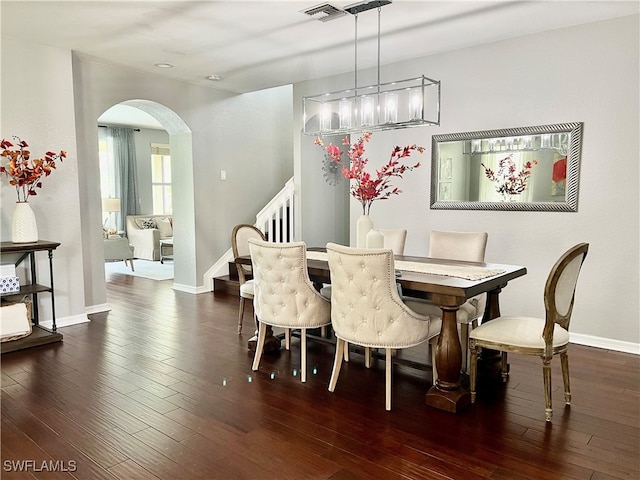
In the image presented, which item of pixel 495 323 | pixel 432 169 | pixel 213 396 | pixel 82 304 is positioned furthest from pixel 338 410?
pixel 82 304

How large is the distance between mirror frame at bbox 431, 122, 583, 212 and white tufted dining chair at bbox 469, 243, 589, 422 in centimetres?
138

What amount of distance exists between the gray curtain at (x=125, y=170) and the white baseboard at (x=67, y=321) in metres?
5.75

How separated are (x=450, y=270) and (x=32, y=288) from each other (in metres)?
3.53

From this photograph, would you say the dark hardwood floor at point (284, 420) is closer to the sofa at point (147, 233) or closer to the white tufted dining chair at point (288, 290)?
the white tufted dining chair at point (288, 290)

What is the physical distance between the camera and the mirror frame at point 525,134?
397 centimetres

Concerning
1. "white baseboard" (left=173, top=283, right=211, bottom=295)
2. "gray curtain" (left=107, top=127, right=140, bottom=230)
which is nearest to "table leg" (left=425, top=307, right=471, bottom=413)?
"white baseboard" (left=173, top=283, right=211, bottom=295)

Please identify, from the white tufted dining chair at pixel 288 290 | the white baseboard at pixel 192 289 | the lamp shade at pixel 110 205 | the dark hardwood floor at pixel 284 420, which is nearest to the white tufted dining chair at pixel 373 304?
the white tufted dining chair at pixel 288 290

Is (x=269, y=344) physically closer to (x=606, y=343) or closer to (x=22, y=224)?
(x=22, y=224)

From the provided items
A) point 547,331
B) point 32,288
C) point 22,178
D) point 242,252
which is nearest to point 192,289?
point 242,252

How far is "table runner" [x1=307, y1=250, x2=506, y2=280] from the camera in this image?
302cm

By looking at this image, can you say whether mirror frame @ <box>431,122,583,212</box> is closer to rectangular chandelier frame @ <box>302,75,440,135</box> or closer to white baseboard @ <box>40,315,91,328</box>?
rectangular chandelier frame @ <box>302,75,440,135</box>

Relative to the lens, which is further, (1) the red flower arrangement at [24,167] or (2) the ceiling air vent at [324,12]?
(1) the red flower arrangement at [24,167]

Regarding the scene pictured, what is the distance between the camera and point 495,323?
293cm

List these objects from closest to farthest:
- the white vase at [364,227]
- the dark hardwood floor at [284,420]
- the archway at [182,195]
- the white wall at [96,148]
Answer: the dark hardwood floor at [284,420] < the white vase at [364,227] < the white wall at [96,148] < the archway at [182,195]
